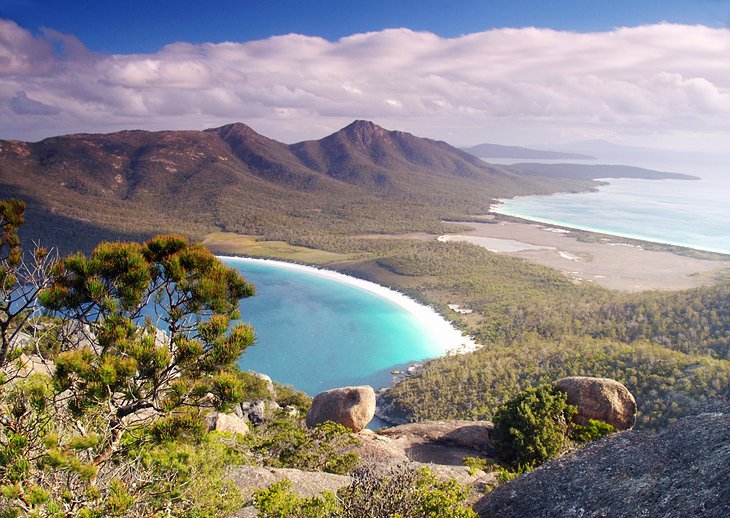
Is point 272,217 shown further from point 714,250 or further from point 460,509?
point 460,509

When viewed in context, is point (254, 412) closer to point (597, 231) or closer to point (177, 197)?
point (597, 231)

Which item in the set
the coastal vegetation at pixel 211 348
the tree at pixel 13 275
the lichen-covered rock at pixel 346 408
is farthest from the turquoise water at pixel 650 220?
the tree at pixel 13 275

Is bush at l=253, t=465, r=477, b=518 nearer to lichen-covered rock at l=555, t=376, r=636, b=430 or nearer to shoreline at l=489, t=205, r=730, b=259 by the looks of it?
lichen-covered rock at l=555, t=376, r=636, b=430

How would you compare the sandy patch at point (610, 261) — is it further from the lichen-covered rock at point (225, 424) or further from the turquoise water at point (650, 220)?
the lichen-covered rock at point (225, 424)

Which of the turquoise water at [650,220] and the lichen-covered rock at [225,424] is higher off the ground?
the turquoise water at [650,220]

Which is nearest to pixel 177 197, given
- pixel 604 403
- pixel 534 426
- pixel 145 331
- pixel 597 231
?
pixel 597 231
